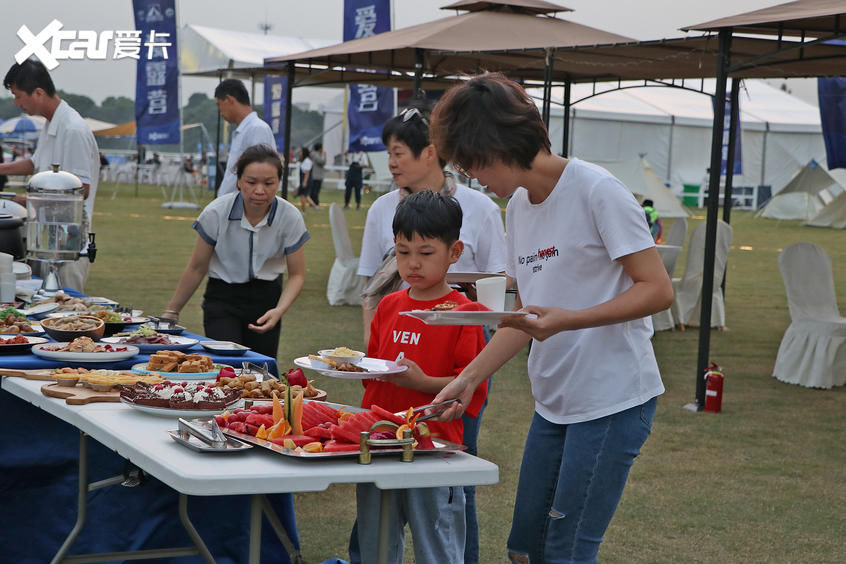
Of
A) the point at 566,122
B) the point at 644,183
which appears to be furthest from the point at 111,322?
the point at 644,183

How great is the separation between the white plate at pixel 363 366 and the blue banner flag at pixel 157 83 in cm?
1782

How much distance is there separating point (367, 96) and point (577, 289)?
48.5 feet

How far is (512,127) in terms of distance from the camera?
2186mm

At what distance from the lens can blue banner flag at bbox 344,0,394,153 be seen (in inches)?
579

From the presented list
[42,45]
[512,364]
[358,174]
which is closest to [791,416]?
[512,364]

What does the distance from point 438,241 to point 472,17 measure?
7.55m

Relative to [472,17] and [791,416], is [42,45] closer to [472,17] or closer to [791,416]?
[472,17]

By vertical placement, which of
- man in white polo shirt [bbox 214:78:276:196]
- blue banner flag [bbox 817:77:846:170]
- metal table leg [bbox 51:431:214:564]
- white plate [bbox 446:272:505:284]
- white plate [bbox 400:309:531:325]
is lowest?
metal table leg [bbox 51:431:214:564]

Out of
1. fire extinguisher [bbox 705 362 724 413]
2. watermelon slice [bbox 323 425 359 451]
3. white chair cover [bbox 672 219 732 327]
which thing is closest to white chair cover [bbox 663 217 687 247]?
white chair cover [bbox 672 219 732 327]

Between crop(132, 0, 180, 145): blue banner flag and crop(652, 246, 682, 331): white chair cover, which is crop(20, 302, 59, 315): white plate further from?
crop(132, 0, 180, 145): blue banner flag

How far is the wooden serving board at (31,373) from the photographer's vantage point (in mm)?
3015

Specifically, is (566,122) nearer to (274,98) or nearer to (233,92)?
(233,92)

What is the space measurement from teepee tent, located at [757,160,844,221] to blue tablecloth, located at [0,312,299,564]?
2468 centimetres

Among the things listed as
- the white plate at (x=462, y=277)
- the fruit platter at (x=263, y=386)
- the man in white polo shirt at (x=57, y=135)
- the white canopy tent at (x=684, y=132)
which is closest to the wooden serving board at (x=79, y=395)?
the fruit platter at (x=263, y=386)
